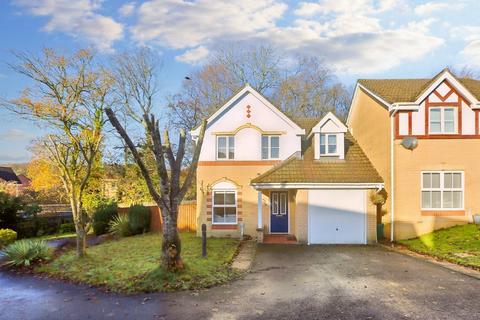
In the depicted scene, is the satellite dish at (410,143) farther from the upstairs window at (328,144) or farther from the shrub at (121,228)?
the shrub at (121,228)

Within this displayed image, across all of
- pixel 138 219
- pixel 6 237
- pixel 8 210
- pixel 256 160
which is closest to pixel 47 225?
pixel 8 210

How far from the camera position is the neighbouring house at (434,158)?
56.7ft

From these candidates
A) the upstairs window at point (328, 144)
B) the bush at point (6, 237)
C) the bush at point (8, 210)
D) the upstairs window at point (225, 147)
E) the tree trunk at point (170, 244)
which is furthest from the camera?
the bush at point (8, 210)

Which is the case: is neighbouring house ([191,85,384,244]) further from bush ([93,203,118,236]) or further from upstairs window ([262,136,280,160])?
bush ([93,203,118,236])

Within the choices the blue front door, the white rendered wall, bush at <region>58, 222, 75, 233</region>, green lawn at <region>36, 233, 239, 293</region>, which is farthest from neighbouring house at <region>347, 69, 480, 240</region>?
bush at <region>58, 222, 75, 233</region>

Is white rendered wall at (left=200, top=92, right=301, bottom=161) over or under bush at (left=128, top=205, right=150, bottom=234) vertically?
over

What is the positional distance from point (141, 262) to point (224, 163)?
823cm

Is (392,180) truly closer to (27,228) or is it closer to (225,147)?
(225,147)

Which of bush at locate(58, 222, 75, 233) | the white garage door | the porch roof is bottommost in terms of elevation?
bush at locate(58, 222, 75, 233)

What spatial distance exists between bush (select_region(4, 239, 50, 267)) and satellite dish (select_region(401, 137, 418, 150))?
1614 centimetres

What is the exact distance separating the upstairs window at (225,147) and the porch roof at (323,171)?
2.36 meters

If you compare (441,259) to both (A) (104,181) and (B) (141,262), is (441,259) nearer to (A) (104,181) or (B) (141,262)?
(B) (141,262)

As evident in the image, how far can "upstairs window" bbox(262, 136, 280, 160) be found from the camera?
19.5 m

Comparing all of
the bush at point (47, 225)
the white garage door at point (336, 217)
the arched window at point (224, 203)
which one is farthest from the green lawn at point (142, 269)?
the bush at point (47, 225)
